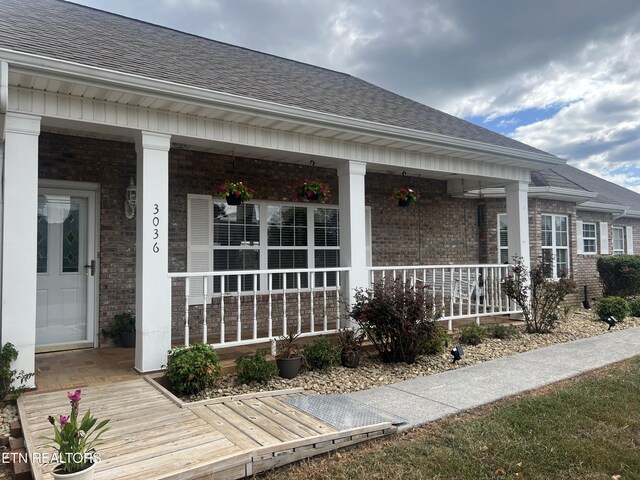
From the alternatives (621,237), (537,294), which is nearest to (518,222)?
(537,294)

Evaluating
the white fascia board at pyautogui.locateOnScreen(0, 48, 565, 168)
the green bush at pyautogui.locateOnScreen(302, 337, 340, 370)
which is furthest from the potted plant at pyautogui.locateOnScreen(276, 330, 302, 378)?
the white fascia board at pyautogui.locateOnScreen(0, 48, 565, 168)

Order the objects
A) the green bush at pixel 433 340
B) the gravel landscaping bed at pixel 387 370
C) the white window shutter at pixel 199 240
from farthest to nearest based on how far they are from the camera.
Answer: the white window shutter at pixel 199 240
the green bush at pixel 433 340
the gravel landscaping bed at pixel 387 370

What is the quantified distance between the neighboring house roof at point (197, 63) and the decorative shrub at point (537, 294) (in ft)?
7.84

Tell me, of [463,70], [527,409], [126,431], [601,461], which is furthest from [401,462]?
[463,70]

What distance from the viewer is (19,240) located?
4.09 meters

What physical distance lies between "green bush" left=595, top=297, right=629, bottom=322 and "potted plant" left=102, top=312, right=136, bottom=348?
8.97m

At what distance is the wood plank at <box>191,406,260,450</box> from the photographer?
2945 millimetres

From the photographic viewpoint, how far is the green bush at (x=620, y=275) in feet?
38.7

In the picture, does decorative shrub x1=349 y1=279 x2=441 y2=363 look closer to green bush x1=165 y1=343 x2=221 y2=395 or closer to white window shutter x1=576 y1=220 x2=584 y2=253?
green bush x1=165 y1=343 x2=221 y2=395

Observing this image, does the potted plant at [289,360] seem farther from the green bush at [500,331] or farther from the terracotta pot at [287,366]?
Result: the green bush at [500,331]

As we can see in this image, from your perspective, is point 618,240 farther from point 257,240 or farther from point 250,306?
point 250,306

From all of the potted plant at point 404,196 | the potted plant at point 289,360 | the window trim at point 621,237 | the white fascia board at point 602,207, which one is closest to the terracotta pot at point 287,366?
the potted plant at point 289,360

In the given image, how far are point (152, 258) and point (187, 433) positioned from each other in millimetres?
2194

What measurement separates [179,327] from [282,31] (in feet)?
36.8
